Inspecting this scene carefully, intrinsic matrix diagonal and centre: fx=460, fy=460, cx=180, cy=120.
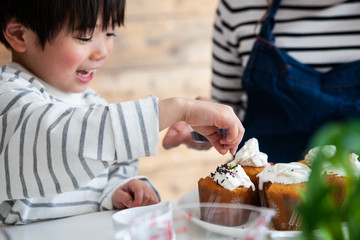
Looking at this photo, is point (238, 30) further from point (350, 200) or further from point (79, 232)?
point (350, 200)

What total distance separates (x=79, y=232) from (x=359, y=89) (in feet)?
2.62

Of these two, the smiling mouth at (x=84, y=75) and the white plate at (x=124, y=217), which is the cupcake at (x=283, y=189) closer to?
the white plate at (x=124, y=217)

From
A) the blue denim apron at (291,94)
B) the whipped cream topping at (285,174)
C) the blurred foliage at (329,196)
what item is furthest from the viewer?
the blue denim apron at (291,94)

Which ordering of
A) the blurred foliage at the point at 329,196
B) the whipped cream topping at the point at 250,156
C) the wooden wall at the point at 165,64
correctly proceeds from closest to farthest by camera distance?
A: 1. the blurred foliage at the point at 329,196
2. the whipped cream topping at the point at 250,156
3. the wooden wall at the point at 165,64

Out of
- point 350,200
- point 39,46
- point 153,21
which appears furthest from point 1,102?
point 153,21

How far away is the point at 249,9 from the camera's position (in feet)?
4.17

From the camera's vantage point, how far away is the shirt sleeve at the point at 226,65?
134 cm

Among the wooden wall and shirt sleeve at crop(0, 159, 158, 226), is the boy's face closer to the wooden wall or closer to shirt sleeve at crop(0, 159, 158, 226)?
shirt sleeve at crop(0, 159, 158, 226)

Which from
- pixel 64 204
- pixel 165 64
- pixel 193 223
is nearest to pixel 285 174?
pixel 193 223

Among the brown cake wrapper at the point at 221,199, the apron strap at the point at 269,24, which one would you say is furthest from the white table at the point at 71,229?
the apron strap at the point at 269,24

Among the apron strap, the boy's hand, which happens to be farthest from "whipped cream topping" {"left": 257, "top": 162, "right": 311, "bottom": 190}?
the apron strap

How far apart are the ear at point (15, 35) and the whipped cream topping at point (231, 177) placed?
479 mm

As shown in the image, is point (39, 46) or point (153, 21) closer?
point (39, 46)

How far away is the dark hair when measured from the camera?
870mm
